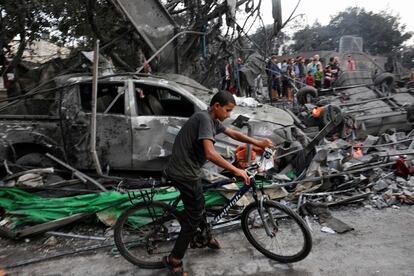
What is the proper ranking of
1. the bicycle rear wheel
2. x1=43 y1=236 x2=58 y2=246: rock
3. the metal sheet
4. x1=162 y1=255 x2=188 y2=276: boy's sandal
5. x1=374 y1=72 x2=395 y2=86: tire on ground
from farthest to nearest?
x1=374 y1=72 x2=395 y2=86: tire on ground
the metal sheet
x1=43 y1=236 x2=58 y2=246: rock
the bicycle rear wheel
x1=162 y1=255 x2=188 y2=276: boy's sandal

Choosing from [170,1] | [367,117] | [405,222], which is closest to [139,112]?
[405,222]

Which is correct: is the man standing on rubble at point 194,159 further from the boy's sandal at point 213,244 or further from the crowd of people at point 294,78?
A: the crowd of people at point 294,78

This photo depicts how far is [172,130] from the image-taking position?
5.42 metres

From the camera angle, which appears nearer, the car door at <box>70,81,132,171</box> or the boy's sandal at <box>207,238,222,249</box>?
the boy's sandal at <box>207,238,222,249</box>

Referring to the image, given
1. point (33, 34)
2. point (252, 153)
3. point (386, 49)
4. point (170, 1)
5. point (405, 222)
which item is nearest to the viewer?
point (252, 153)

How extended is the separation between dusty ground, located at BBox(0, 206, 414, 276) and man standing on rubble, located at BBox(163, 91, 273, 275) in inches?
22.2

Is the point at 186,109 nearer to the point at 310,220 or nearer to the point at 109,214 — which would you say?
the point at 109,214

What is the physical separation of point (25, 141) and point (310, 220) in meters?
4.63

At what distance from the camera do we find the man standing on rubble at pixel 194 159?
2.90 meters

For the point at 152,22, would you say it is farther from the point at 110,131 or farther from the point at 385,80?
the point at 385,80

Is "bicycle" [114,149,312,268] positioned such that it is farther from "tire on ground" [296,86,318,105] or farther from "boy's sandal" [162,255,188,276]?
"tire on ground" [296,86,318,105]

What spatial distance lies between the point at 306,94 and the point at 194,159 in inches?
278

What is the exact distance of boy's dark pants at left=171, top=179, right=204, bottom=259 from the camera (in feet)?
10.1

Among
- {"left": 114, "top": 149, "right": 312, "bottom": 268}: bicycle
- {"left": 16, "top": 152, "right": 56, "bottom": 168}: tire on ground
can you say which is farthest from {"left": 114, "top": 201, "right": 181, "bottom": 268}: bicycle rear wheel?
{"left": 16, "top": 152, "right": 56, "bottom": 168}: tire on ground
